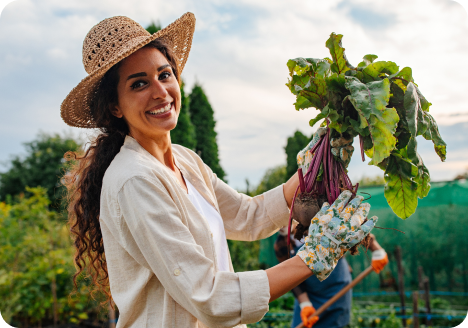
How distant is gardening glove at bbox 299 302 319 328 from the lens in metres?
→ 3.83

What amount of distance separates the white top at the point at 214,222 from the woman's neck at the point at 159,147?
168 mm

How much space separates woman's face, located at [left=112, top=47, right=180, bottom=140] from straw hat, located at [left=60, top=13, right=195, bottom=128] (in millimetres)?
82

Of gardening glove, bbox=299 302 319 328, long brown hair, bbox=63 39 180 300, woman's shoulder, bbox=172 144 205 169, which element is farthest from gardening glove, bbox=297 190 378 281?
gardening glove, bbox=299 302 319 328

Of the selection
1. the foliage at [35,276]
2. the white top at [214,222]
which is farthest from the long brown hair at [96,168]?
the foliage at [35,276]

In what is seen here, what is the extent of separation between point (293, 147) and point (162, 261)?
5435 millimetres

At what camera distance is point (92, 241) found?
1.98 metres

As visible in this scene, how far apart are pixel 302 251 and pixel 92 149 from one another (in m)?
1.31

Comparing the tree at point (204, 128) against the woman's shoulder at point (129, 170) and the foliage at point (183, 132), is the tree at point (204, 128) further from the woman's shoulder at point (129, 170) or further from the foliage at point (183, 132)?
the woman's shoulder at point (129, 170)

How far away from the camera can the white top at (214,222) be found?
183cm

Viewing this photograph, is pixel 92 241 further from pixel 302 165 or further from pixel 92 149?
pixel 302 165

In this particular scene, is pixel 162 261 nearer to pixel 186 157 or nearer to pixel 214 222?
pixel 214 222

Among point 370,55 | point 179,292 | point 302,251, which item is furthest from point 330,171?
point 179,292

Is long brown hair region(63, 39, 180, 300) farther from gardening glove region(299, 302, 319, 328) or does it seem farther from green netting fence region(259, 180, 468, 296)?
green netting fence region(259, 180, 468, 296)

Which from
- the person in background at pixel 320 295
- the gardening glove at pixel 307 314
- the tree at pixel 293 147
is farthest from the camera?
the tree at pixel 293 147
